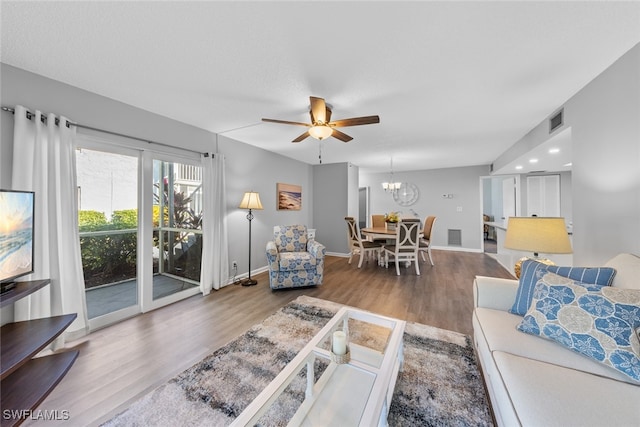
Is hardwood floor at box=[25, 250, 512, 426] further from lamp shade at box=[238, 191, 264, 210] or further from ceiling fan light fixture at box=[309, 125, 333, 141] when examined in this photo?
ceiling fan light fixture at box=[309, 125, 333, 141]

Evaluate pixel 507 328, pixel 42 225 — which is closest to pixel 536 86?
pixel 507 328

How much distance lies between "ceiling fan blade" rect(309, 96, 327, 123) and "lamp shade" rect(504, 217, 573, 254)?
6.77 ft

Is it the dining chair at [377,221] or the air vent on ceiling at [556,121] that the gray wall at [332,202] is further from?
the air vent on ceiling at [556,121]

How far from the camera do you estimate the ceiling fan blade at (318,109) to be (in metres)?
2.10

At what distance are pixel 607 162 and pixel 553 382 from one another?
195 centimetres

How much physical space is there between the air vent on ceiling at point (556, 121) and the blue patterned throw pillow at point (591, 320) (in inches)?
84.2

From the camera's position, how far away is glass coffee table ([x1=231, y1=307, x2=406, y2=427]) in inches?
38.5

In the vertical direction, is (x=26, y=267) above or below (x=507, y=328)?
above

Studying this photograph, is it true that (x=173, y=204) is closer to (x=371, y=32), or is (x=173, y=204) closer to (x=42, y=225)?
(x=42, y=225)

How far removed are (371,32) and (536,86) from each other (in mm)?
1841

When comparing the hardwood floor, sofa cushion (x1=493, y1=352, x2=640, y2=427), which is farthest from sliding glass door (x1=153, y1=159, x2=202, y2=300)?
sofa cushion (x1=493, y1=352, x2=640, y2=427)

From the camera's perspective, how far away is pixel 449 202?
653 centimetres

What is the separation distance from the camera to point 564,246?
1.80 m

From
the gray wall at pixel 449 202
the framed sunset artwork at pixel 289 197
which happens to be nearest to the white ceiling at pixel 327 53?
the framed sunset artwork at pixel 289 197
